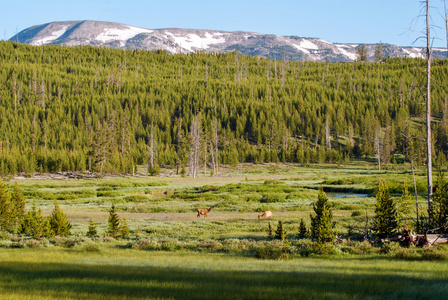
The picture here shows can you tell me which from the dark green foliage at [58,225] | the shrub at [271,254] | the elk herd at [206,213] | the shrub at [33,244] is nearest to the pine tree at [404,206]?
the shrub at [271,254]

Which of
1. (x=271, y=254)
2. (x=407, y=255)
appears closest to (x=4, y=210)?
(x=271, y=254)

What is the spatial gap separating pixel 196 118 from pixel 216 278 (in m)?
97.2

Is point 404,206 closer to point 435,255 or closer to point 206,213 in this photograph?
point 435,255

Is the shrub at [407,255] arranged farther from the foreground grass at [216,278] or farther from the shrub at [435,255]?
the foreground grass at [216,278]

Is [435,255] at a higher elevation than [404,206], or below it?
below

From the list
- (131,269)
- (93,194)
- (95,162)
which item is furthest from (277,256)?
(95,162)

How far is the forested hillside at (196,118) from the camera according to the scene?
110 metres

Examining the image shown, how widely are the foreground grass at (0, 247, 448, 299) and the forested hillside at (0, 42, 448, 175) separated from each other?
8529 centimetres

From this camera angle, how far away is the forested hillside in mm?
109625

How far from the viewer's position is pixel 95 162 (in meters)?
96.4

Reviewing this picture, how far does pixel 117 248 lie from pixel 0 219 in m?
9.98

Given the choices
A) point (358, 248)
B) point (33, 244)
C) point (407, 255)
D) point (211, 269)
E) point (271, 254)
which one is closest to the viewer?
point (211, 269)

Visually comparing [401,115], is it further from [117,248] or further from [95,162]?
[117,248]

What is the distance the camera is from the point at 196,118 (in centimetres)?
10662
